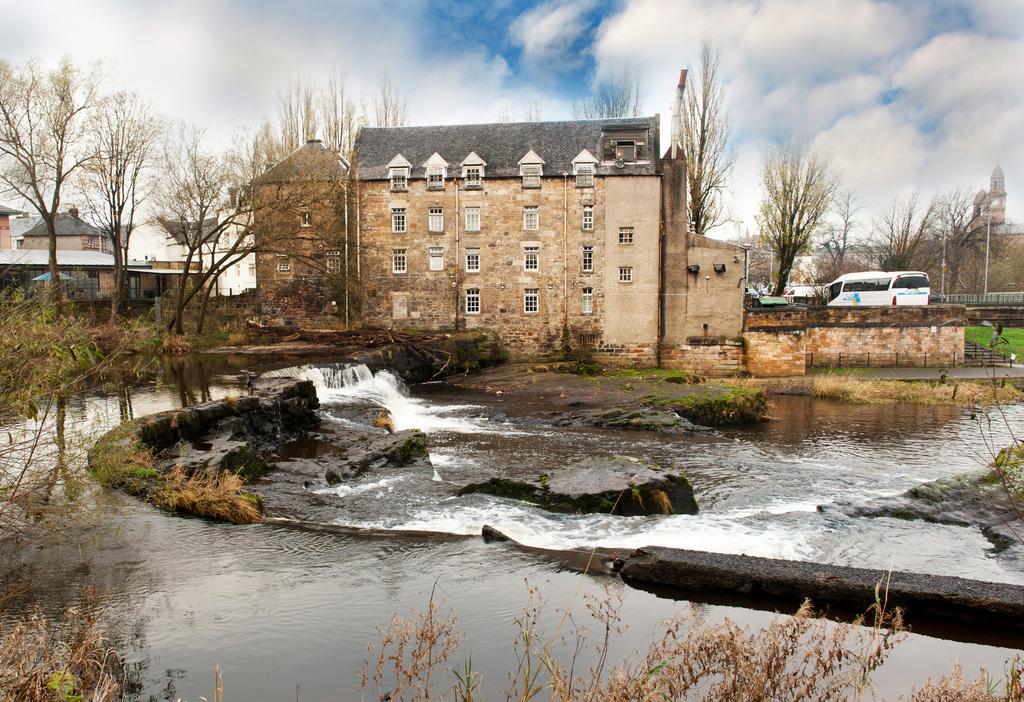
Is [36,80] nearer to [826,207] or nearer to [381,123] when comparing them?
[381,123]

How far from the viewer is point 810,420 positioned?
72.5ft

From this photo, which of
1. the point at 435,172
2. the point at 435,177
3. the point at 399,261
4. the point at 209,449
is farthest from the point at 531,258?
the point at 209,449

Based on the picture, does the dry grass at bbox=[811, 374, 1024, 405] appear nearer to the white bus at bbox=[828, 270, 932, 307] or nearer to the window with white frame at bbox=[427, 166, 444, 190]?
the white bus at bbox=[828, 270, 932, 307]

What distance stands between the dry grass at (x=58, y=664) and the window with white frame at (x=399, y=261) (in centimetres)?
2736

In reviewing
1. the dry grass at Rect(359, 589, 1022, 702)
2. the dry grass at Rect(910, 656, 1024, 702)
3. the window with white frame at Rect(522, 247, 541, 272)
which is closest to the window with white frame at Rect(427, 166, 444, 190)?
the window with white frame at Rect(522, 247, 541, 272)

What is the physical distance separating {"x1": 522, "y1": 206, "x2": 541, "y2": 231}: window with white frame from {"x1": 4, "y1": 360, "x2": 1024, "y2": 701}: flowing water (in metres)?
17.6

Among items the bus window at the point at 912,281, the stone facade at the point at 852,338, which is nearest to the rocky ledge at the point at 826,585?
the stone facade at the point at 852,338

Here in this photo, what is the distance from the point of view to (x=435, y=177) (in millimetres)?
33625

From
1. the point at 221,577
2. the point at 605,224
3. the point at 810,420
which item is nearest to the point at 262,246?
the point at 605,224

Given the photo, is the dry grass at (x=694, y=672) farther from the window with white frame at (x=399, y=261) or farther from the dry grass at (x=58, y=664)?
the window with white frame at (x=399, y=261)

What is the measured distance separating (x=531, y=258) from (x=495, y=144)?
5857mm

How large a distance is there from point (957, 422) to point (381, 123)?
35496 mm

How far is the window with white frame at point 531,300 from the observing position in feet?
110

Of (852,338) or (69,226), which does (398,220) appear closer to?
(852,338)
